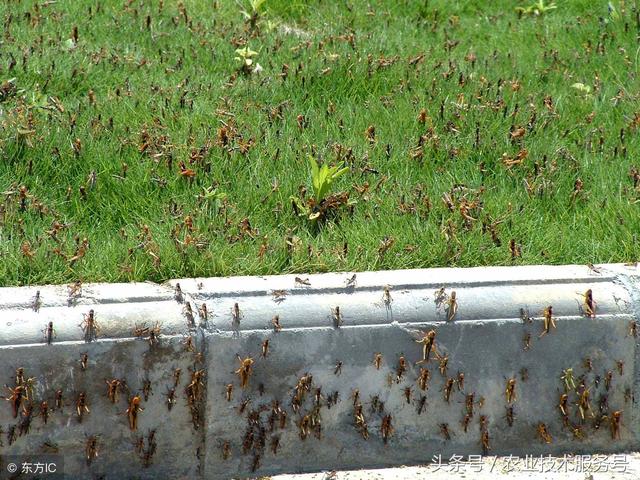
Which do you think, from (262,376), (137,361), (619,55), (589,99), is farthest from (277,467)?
(619,55)


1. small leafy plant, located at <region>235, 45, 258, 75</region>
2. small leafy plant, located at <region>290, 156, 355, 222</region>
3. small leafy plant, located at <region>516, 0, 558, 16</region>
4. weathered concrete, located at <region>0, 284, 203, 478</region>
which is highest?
small leafy plant, located at <region>516, 0, 558, 16</region>

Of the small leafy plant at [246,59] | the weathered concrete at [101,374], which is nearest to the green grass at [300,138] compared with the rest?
the small leafy plant at [246,59]

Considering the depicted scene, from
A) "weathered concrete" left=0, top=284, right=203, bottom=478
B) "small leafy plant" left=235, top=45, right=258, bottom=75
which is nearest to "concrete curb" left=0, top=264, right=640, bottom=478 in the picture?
"weathered concrete" left=0, top=284, right=203, bottom=478

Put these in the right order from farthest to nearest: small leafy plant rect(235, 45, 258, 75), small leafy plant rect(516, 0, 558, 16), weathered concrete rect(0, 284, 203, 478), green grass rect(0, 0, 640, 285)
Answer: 1. small leafy plant rect(516, 0, 558, 16)
2. small leafy plant rect(235, 45, 258, 75)
3. green grass rect(0, 0, 640, 285)
4. weathered concrete rect(0, 284, 203, 478)

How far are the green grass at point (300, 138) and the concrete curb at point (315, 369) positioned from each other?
281 mm

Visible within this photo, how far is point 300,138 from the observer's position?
536cm

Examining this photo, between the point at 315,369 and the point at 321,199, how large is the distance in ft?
3.09

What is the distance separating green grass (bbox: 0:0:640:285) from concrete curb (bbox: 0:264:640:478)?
281 mm

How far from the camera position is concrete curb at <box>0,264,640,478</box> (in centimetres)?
396

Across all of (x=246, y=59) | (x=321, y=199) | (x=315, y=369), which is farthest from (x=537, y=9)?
(x=315, y=369)

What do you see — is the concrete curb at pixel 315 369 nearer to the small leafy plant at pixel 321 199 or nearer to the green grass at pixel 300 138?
the green grass at pixel 300 138

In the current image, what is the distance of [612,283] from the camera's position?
4.41 metres

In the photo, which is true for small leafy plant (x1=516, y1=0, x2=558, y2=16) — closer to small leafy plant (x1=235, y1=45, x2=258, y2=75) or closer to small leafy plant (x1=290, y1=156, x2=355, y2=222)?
small leafy plant (x1=235, y1=45, x2=258, y2=75)

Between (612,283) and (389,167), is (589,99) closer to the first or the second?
(389,167)
